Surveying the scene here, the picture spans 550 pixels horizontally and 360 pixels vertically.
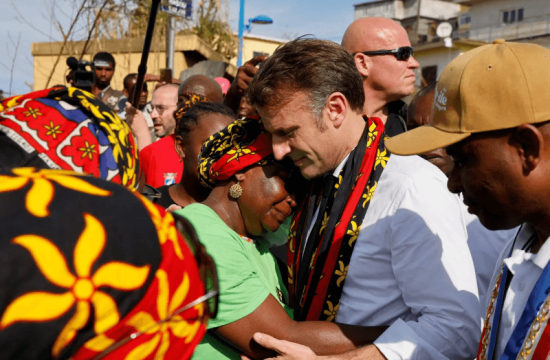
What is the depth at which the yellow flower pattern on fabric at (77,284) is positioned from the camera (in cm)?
84

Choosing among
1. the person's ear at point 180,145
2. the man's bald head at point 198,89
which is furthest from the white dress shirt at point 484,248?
the man's bald head at point 198,89

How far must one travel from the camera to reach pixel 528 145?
1571mm

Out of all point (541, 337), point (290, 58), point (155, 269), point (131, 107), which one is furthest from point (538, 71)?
point (131, 107)

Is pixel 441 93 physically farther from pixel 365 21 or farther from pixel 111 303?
pixel 365 21

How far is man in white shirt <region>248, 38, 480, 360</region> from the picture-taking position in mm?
2039

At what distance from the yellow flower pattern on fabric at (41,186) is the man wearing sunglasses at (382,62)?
8.98 ft

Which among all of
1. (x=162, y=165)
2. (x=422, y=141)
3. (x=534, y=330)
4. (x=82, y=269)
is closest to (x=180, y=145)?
(x=162, y=165)

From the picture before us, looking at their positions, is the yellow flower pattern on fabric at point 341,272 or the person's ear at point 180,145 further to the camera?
the person's ear at point 180,145

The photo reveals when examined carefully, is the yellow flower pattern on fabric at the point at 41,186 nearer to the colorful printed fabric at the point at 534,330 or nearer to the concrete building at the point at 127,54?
the colorful printed fabric at the point at 534,330

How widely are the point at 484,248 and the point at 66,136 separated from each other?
2211 millimetres

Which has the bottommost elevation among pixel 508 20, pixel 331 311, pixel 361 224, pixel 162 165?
pixel 331 311

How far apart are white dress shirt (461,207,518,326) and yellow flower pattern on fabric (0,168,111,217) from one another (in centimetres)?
237

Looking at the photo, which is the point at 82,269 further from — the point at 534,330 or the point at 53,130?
the point at 534,330

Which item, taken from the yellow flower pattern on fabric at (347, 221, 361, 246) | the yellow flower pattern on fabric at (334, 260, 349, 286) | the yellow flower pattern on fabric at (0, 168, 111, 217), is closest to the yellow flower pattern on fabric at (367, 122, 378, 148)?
the yellow flower pattern on fabric at (347, 221, 361, 246)
